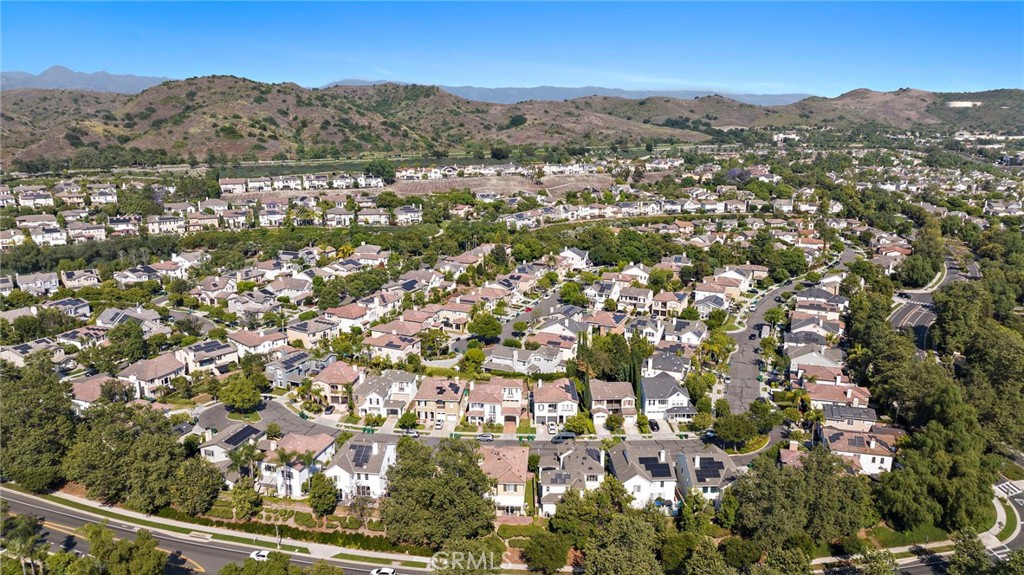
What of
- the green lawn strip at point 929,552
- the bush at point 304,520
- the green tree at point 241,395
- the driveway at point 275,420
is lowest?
the green lawn strip at point 929,552

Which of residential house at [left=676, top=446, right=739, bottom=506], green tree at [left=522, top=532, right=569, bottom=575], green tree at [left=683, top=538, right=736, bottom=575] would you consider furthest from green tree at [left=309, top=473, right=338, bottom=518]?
residential house at [left=676, top=446, right=739, bottom=506]

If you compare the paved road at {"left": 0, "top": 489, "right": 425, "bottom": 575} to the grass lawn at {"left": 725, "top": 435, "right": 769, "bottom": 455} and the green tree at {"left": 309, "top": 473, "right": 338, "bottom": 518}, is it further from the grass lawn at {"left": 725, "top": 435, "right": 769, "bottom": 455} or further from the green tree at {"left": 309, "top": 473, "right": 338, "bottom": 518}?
the grass lawn at {"left": 725, "top": 435, "right": 769, "bottom": 455}

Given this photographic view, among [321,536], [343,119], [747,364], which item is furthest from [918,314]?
[343,119]

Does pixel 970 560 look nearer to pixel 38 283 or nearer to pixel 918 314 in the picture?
pixel 918 314

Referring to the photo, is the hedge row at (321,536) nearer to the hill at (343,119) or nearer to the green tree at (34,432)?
the green tree at (34,432)

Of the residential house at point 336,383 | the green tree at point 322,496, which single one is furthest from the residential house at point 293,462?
the residential house at point 336,383

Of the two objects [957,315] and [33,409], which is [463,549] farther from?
[957,315]

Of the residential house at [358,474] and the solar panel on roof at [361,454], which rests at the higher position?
the solar panel on roof at [361,454]
